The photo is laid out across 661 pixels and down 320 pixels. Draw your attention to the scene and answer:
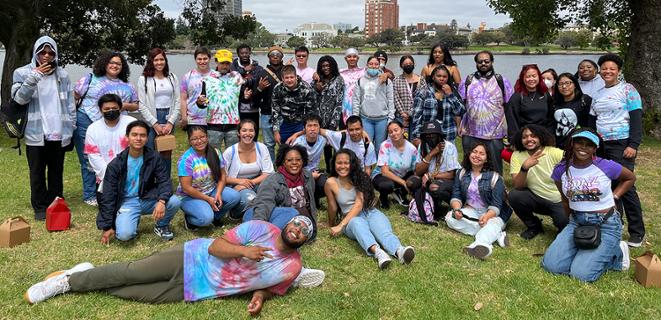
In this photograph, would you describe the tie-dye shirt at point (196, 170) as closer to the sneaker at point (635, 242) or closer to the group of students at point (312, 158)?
the group of students at point (312, 158)

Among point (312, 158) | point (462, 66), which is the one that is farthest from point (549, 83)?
point (462, 66)

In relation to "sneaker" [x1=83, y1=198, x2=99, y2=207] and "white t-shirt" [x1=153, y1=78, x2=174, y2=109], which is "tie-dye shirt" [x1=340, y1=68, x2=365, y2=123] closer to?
"white t-shirt" [x1=153, y1=78, x2=174, y2=109]

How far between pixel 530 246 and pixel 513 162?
0.95m

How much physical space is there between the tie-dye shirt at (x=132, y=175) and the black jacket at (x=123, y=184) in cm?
3

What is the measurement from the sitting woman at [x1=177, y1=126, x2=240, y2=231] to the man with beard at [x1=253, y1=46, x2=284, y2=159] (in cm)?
174

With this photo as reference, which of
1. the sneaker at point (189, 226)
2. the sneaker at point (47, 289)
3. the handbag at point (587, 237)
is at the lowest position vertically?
the sneaker at point (189, 226)

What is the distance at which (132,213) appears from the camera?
4992mm

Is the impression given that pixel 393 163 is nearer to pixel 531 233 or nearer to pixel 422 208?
pixel 422 208

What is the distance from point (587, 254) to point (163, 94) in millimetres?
5091

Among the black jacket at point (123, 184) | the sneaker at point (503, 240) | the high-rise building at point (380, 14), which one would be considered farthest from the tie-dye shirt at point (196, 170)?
the high-rise building at point (380, 14)

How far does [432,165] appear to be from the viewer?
620 cm

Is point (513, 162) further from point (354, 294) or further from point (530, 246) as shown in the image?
point (354, 294)

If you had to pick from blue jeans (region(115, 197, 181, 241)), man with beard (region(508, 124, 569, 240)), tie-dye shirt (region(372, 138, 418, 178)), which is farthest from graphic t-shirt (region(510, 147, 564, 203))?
blue jeans (region(115, 197, 181, 241))

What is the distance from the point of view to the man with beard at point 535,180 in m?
5.36
